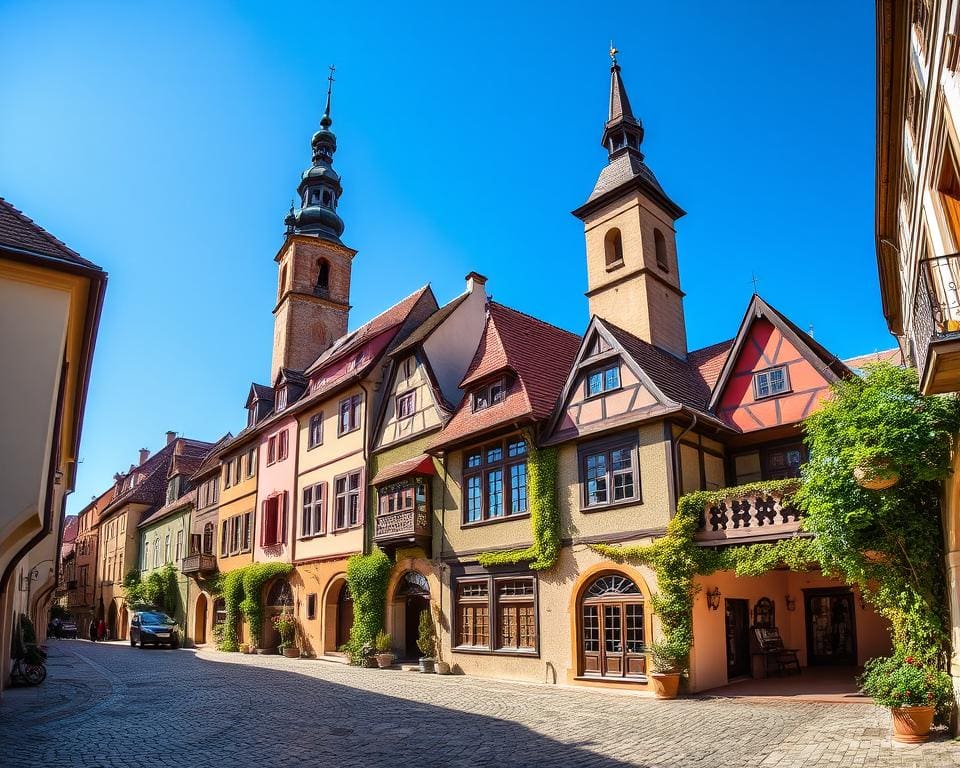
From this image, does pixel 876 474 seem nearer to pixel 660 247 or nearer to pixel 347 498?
pixel 660 247

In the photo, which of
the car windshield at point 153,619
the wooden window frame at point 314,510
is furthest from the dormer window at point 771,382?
the car windshield at point 153,619

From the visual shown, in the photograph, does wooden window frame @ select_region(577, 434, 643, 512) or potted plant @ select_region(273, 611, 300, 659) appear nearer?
wooden window frame @ select_region(577, 434, 643, 512)

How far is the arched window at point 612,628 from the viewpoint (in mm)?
17734

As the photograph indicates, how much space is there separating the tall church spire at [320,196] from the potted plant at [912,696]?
125 feet

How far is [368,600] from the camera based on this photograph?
25.0m

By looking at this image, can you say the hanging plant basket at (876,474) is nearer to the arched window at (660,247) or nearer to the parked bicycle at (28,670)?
the arched window at (660,247)

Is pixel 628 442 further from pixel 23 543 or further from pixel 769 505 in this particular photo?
pixel 23 543

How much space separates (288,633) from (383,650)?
7211 millimetres

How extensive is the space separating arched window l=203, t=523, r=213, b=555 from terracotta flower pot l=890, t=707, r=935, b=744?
35.2 meters

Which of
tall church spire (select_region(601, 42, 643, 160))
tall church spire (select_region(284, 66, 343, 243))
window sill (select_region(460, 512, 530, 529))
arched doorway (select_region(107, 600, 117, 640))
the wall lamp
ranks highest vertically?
tall church spire (select_region(284, 66, 343, 243))

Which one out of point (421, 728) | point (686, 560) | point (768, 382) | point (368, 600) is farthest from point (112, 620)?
point (768, 382)

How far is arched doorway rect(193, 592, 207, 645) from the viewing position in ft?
131

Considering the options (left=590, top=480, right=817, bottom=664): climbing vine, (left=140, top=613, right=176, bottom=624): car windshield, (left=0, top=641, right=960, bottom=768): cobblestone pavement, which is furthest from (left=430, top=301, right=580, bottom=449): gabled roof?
(left=140, top=613, right=176, bottom=624): car windshield

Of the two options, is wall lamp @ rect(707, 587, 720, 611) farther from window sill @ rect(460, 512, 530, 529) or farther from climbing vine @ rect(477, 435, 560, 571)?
window sill @ rect(460, 512, 530, 529)
